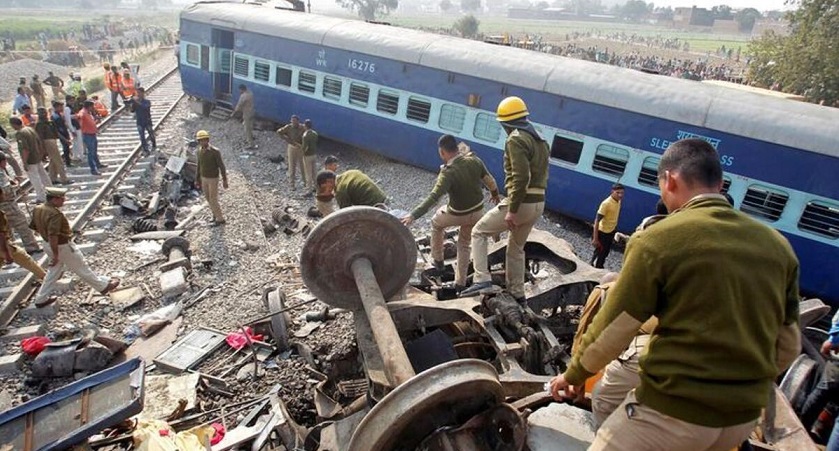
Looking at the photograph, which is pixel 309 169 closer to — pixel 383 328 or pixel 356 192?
pixel 356 192

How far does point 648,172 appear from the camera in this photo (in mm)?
9242

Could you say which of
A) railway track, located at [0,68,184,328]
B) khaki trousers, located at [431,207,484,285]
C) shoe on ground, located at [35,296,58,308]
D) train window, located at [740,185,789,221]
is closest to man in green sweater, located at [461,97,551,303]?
khaki trousers, located at [431,207,484,285]

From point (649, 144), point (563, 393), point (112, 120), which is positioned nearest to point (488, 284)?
point (563, 393)

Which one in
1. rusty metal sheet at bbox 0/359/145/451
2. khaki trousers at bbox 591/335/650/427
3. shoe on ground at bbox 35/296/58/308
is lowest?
shoe on ground at bbox 35/296/58/308

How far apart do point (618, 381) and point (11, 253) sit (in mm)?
7606

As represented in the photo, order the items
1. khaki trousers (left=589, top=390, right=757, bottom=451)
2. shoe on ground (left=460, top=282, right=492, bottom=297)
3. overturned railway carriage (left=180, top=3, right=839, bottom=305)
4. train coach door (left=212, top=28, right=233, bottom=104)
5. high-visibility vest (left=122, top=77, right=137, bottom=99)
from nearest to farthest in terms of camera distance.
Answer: khaki trousers (left=589, top=390, right=757, bottom=451) < shoe on ground (left=460, top=282, right=492, bottom=297) < overturned railway carriage (left=180, top=3, right=839, bottom=305) < train coach door (left=212, top=28, right=233, bottom=104) < high-visibility vest (left=122, top=77, right=137, bottom=99)

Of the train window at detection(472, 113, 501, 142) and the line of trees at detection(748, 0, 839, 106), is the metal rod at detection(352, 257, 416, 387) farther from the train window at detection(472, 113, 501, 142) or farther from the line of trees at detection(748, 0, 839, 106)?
the line of trees at detection(748, 0, 839, 106)

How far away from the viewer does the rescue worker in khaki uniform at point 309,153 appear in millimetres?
11508

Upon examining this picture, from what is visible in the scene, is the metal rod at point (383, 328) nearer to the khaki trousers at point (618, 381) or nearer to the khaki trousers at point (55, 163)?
the khaki trousers at point (618, 381)

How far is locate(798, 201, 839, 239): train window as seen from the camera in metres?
7.86

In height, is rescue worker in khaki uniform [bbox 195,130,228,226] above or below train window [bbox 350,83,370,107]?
below

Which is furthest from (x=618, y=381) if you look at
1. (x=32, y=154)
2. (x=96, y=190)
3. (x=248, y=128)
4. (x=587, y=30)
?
(x=587, y=30)

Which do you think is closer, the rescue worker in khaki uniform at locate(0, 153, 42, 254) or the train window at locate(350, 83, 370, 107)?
the rescue worker in khaki uniform at locate(0, 153, 42, 254)

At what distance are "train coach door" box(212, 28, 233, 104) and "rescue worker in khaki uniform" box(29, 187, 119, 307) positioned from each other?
10006 mm
